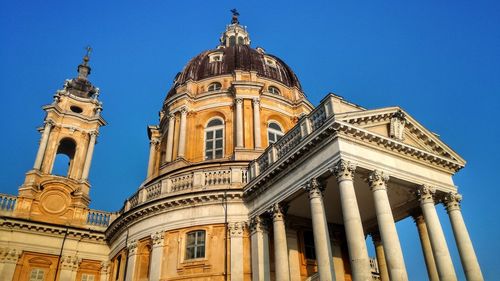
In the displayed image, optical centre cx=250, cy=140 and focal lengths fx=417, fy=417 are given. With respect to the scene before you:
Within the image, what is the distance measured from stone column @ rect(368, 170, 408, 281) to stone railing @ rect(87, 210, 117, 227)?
17.8 metres

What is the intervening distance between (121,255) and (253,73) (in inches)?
589

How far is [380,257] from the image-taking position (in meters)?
21.3

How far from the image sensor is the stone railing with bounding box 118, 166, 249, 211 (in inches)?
821

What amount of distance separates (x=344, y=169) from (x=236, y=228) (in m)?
6.80

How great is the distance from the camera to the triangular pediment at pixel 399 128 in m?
16.4

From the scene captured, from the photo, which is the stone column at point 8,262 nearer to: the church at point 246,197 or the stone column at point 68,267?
the church at point 246,197

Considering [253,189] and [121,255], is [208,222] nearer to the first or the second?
[253,189]

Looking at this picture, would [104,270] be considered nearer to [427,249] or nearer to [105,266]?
[105,266]

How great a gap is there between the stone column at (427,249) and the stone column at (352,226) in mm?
5852

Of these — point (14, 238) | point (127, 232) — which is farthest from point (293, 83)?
point (14, 238)

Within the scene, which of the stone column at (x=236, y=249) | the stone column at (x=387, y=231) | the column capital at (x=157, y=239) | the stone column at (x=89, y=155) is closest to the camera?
the stone column at (x=387, y=231)

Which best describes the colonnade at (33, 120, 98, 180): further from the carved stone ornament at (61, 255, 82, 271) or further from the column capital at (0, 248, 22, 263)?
the carved stone ornament at (61, 255, 82, 271)

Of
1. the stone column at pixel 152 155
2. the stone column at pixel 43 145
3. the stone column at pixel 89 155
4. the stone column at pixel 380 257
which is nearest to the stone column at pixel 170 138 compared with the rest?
the stone column at pixel 152 155

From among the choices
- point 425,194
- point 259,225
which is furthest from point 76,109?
point 425,194
